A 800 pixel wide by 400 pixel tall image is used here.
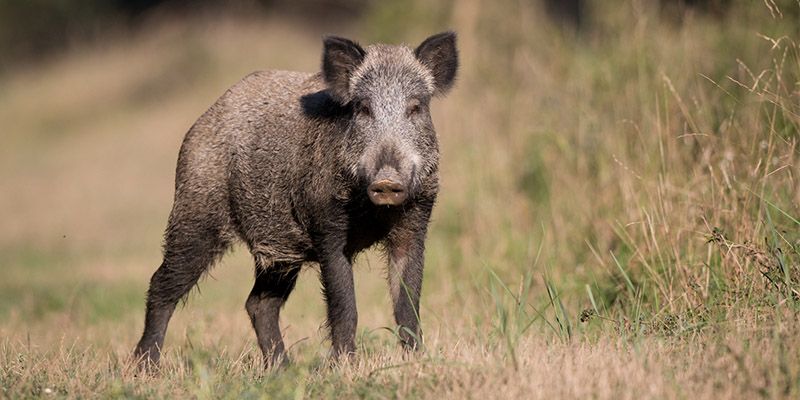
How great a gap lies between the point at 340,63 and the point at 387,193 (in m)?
1.13

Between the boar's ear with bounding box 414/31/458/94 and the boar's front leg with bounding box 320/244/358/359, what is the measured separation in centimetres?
120

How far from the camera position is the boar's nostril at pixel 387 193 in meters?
4.96

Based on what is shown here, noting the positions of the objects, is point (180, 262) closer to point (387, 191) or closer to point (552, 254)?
point (387, 191)

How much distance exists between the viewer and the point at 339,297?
5.41 m

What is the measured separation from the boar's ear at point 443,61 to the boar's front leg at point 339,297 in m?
1.20

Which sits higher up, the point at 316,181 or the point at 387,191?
the point at 387,191

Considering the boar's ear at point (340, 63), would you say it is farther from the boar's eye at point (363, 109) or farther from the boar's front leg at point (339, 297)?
the boar's front leg at point (339, 297)

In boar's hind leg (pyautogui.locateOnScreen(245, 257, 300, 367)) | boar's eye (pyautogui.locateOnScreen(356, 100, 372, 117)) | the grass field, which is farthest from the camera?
boar's hind leg (pyautogui.locateOnScreen(245, 257, 300, 367))

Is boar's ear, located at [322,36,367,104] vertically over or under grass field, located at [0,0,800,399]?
over

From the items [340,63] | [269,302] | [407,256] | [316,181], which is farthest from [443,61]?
[269,302]

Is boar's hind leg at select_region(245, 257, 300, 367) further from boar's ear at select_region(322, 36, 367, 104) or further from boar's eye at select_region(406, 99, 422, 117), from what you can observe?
boar's eye at select_region(406, 99, 422, 117)

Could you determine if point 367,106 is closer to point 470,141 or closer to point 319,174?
point 319,174

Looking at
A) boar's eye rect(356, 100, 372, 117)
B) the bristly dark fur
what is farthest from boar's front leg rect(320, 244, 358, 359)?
boar's eye rect(356, 100, 372, 117)

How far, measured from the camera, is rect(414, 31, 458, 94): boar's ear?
5945 mm
